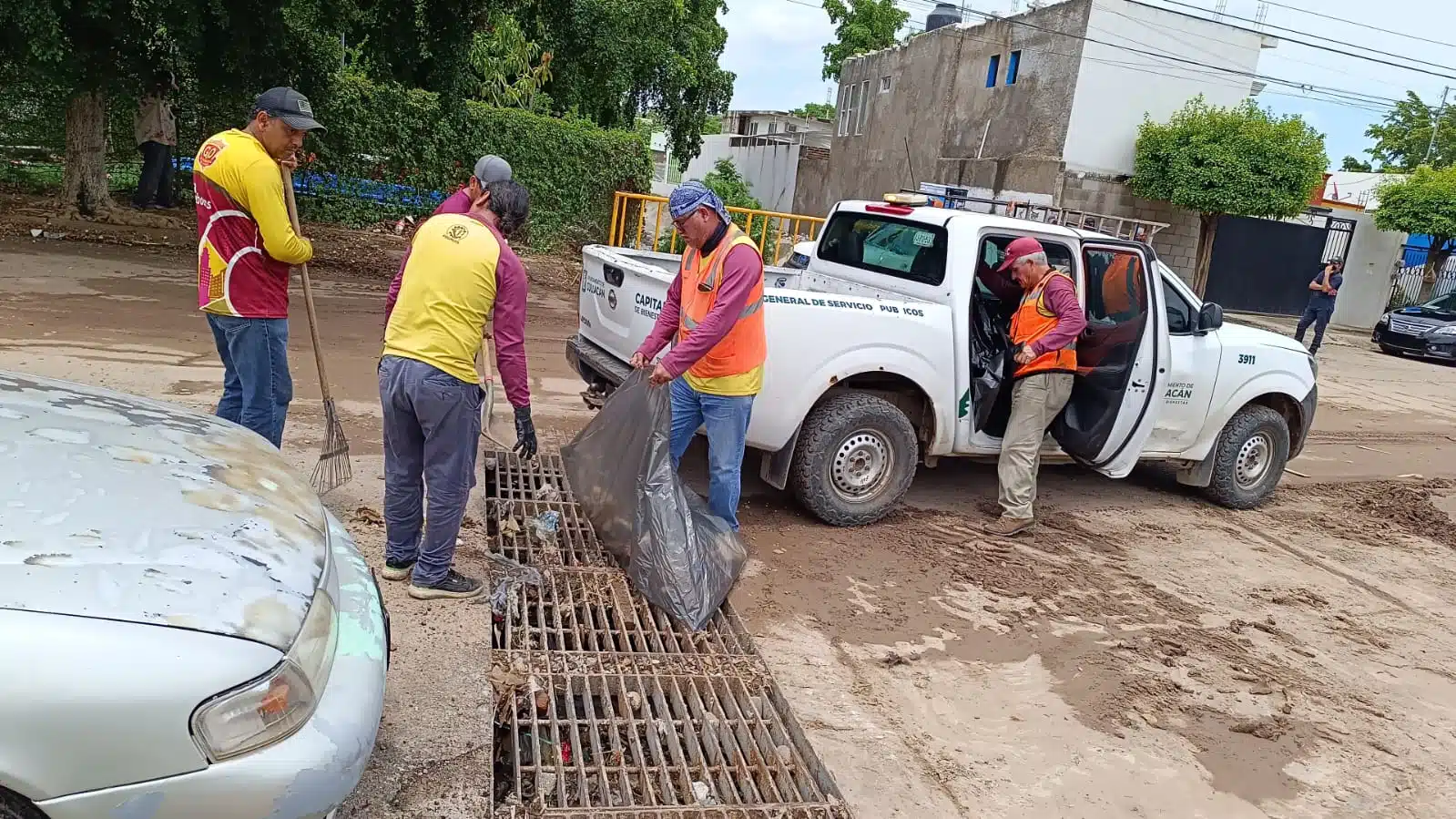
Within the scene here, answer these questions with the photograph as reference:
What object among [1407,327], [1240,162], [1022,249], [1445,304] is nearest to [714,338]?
[1022,249]

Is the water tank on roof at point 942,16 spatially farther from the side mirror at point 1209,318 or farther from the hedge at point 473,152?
the side mirror at point 1209,318

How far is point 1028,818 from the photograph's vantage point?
3.26 m

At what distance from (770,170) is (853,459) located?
29783mm

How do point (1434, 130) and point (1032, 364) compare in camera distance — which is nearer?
point (1032, 364)

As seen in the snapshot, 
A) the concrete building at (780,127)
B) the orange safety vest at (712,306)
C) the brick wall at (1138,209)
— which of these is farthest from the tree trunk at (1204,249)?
the orange safety vest at (712,306)

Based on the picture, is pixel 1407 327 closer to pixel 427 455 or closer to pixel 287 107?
pixel 427 455

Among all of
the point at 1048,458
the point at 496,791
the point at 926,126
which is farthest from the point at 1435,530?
the point at 926,126

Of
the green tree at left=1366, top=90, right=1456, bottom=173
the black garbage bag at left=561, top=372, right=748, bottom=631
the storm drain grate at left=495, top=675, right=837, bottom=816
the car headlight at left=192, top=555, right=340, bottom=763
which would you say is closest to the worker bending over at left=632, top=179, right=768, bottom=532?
the black garbage bag at left=561, top=372, right=748, bottom=631

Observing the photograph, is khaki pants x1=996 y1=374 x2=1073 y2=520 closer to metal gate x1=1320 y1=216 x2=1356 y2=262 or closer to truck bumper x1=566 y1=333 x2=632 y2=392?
truck bumper x1=566 y1=333 x2=632 y2=392

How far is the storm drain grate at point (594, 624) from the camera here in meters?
3.91

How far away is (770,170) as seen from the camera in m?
34.0

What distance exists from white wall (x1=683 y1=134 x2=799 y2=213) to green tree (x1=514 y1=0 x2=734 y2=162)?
202 inches

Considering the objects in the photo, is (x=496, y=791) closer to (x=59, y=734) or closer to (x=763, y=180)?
(x=59, y=734)

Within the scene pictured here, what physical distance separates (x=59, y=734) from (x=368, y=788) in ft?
3.95
